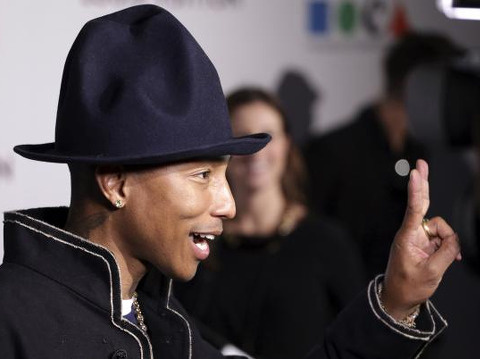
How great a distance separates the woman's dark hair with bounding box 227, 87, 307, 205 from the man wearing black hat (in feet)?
5.11

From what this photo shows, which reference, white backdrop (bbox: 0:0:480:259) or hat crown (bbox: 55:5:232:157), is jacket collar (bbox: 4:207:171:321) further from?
white backdrop (bbox: 0:0:480:259)

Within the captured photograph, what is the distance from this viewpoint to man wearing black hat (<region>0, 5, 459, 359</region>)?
5.23 ft

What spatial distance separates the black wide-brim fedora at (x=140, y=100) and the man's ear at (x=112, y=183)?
1.8 inches

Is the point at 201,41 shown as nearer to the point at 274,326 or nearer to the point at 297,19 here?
the point at 297,19

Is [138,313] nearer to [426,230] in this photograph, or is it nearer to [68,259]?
[68,259]

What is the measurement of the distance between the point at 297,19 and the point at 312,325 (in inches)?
50.3

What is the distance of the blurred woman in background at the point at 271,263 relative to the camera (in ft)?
9.78

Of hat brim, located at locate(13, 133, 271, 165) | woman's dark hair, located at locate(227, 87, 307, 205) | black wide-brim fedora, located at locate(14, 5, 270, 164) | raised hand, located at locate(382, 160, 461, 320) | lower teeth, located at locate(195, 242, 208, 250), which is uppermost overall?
black wide-brim fedora, located at locate(14, 5, 270, 164)

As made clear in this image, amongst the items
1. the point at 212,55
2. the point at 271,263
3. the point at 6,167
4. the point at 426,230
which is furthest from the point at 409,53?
the point at 426,230

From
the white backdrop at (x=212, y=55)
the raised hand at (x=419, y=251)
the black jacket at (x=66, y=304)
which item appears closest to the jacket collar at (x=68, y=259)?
the black jacket at (x=66, y=304)

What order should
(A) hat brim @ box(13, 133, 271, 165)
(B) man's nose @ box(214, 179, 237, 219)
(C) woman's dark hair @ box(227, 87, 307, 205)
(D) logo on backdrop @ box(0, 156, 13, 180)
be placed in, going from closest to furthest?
(A) hat brim @ box(13, 133, 271, 165)
(B) man's nose @ box(214, 179, 237, 219)
(D) logo on backdrop @ box(0, 156, 13, 180)
(C) woman's dark hair @ box(227, 87, 307, 205)

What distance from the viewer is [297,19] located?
3.90 m

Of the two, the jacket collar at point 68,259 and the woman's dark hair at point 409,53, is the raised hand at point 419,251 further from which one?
the woman's dark hair at point 409,53

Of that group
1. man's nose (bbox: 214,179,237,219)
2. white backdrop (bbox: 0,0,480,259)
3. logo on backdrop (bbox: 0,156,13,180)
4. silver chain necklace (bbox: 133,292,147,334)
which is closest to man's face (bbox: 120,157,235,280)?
man's nose (bbox: 214,179,237,219)
